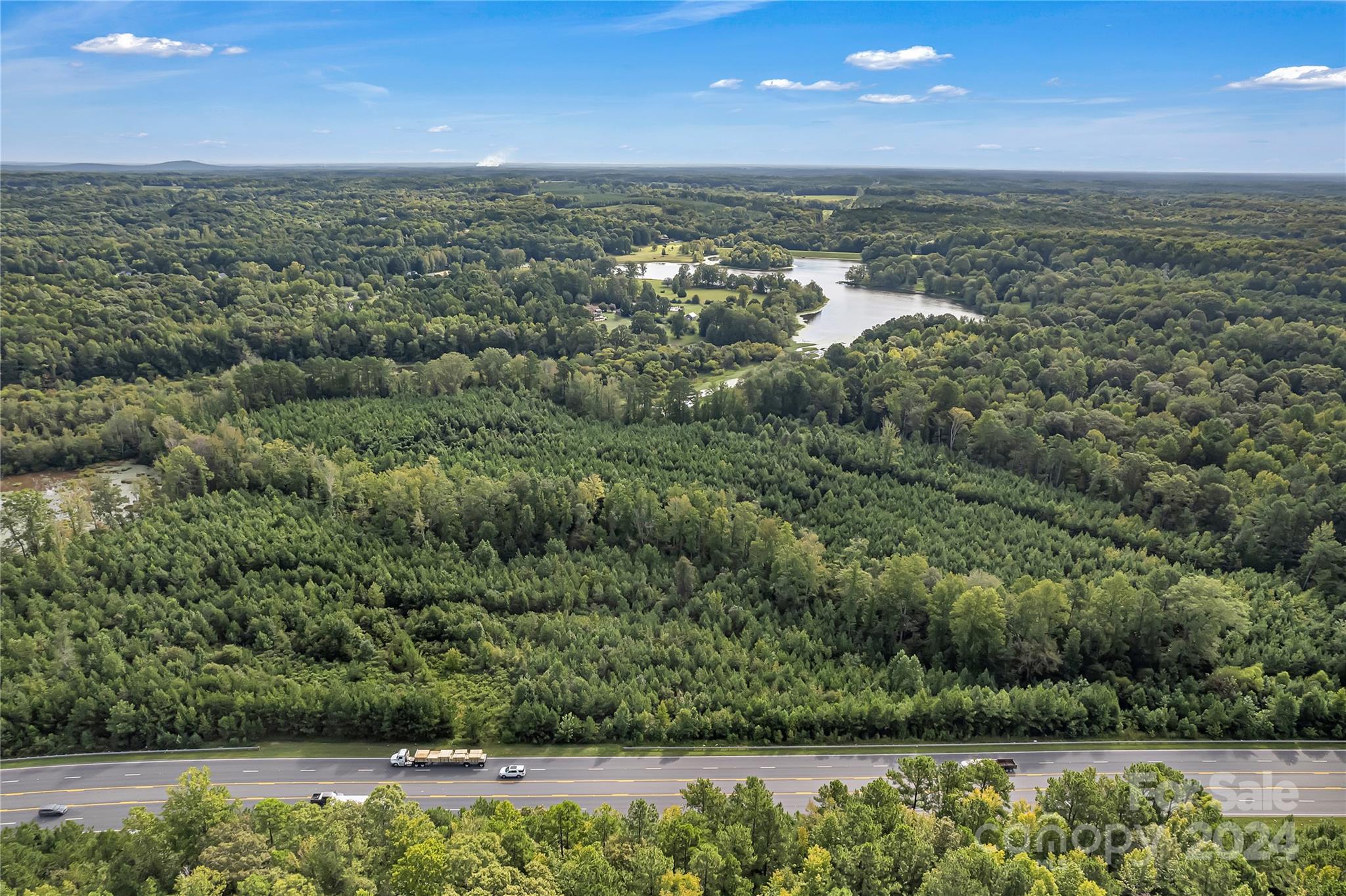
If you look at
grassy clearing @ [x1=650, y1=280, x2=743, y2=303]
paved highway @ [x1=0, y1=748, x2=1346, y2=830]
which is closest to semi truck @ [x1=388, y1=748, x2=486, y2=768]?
paved highway @ [x1=0, y1=748, x2=1346, y2=830]

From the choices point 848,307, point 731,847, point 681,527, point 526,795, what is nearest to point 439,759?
point 526,795

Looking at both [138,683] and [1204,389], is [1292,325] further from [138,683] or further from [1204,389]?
[138,683]

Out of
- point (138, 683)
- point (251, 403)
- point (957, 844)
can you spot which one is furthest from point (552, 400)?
point (957, 844)

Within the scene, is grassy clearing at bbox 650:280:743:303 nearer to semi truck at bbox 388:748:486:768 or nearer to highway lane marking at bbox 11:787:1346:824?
semi truck at bbox 388:748:486:768

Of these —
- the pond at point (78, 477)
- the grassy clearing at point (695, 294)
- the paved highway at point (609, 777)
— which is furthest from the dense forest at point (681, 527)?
the grassy clearing at point (695, 294)

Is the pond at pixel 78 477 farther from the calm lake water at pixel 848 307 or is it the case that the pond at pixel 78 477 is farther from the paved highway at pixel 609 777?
the calm lake water at pixel 848 307

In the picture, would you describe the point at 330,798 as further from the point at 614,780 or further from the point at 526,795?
the point at 614,780

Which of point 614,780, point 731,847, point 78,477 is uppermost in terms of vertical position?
point 78,477
